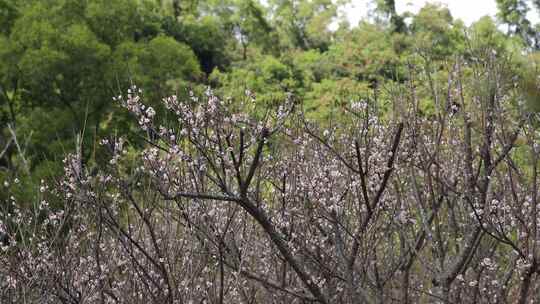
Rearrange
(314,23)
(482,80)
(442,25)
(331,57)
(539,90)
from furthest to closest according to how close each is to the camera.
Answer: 1. (314,23)
2. (331,57)
3. (442,25)
4. (482,80)
5. (539,90)

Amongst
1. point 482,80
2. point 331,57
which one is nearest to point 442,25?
point 331,57

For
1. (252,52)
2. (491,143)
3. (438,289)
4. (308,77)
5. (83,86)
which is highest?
(252,52)

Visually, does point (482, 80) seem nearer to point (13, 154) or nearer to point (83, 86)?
point (83, 86)

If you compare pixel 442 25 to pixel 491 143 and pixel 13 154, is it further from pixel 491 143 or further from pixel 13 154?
pixel 491 143

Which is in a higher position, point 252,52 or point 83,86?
point 252,52

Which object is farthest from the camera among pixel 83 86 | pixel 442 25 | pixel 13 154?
pixel 442 25

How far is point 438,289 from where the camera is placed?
15.1ft

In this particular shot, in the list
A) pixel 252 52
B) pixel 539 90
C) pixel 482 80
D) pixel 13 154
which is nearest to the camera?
pixel 539 90

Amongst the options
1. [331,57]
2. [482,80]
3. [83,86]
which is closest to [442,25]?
Answer: [331,57]

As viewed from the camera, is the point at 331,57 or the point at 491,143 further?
the point at 331,57

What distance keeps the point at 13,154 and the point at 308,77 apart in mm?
11568

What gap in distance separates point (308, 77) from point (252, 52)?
578 centimetres

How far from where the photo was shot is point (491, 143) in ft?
15.0

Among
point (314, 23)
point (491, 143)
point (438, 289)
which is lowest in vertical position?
point (438, 289)
